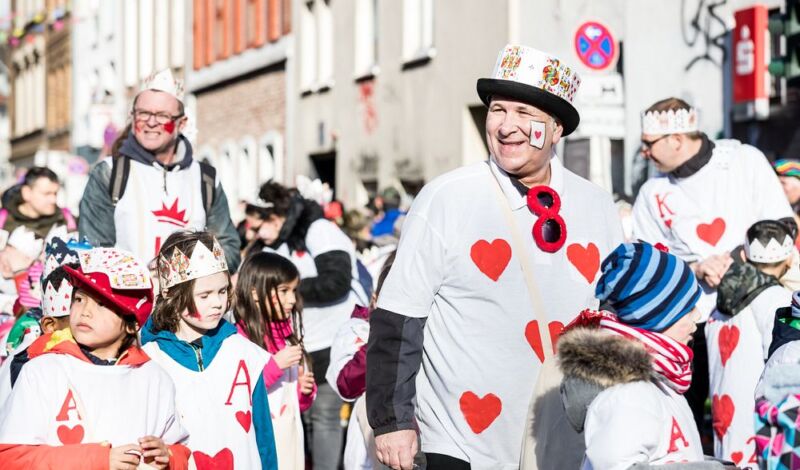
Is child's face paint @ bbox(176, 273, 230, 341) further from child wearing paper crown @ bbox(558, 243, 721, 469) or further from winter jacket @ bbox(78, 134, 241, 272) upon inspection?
Result: child wearing paper crown @ bbox(558, 243, 721, 469)

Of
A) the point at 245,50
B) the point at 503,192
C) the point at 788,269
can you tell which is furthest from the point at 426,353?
the point at 245,50

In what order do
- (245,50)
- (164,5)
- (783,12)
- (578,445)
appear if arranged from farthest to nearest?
(164,5) < (245,50) < (783,12) < (578,445)

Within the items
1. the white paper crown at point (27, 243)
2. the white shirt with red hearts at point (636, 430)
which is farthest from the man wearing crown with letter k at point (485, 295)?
the white paper crown at point (27, 243)

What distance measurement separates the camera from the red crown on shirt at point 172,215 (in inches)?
304

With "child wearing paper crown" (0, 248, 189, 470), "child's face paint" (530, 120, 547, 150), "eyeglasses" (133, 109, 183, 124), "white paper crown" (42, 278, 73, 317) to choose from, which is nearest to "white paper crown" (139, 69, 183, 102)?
"eyeglasses" (133, 109, 183, 124)

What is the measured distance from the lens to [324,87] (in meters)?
28.8

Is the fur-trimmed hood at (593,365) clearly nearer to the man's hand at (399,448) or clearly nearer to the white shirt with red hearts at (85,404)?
the man's hand at (399,448)

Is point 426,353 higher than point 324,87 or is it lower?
lower

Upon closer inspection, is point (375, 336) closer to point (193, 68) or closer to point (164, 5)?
point (193, 68)

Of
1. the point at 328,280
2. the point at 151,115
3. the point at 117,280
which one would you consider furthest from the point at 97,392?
the point at 328,280

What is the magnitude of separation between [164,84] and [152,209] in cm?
73

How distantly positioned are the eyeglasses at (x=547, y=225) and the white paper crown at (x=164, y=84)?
3283mm

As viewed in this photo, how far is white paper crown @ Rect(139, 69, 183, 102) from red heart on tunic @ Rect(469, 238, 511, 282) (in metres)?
3.28

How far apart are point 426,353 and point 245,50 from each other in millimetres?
29390
